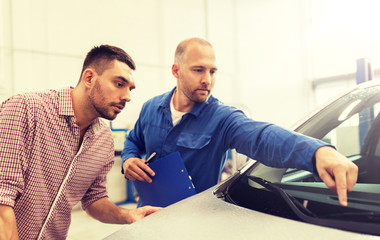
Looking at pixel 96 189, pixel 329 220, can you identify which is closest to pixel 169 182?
pixel 96 189

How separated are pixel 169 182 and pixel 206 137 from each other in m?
0.28

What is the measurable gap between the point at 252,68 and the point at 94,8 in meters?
3.83

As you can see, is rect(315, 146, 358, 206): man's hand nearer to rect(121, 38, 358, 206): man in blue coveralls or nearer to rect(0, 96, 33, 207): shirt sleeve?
rect(121, 38, 358, 206): man in blue coveralls

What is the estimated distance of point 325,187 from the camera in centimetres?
84

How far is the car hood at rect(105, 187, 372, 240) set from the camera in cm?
70

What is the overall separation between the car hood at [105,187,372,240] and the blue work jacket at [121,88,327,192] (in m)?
0.23

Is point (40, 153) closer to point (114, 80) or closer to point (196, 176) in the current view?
point (114, 80)

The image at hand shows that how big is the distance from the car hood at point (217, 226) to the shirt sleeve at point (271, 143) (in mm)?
198

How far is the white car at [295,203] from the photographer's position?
711mm

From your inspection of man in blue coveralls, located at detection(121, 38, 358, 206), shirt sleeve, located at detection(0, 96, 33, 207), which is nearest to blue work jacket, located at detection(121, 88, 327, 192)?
man in blue coveralls, located at detection(121, 38, 358, 206)

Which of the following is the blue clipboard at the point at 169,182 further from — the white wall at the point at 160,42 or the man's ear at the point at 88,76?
the white wall at the point at 160,42

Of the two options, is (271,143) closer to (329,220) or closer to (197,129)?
(329,220)

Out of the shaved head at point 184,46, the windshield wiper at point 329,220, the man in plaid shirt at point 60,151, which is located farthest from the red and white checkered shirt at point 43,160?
the windshield wiper at point 329,220

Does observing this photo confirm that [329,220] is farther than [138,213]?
No
